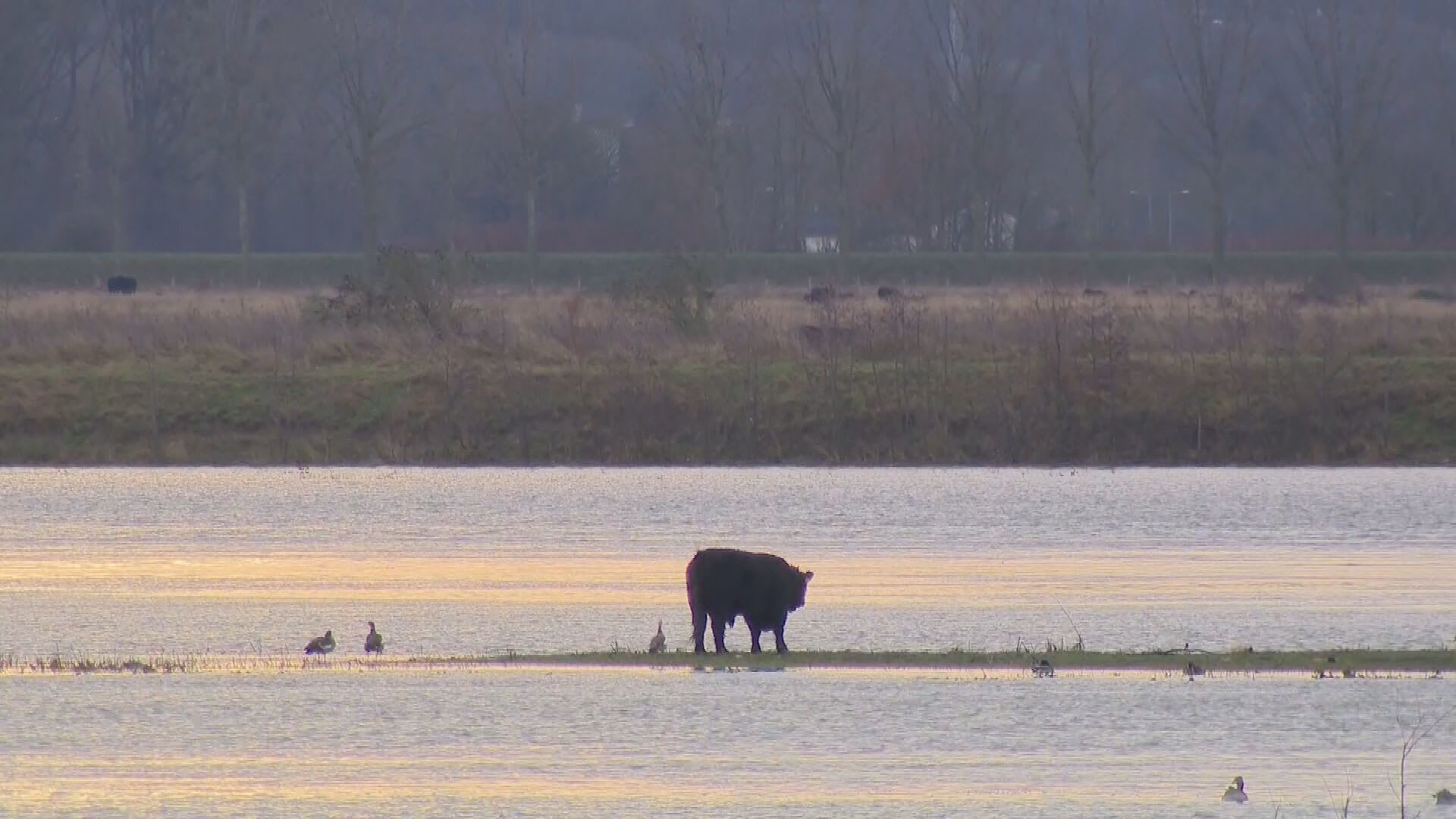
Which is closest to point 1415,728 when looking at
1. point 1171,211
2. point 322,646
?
point 322,646

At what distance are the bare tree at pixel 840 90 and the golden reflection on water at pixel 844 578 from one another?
48.0 metres

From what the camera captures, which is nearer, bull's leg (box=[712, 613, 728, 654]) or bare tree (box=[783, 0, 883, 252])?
bull's leg (box=[712, 613, 728, 654])

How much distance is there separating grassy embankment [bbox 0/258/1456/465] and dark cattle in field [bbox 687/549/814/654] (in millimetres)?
20615

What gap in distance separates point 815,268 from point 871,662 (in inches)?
2328

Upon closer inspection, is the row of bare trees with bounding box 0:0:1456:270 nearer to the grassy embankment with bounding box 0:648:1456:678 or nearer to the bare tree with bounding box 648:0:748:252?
the bare tree with bounding box 648:0:748:252

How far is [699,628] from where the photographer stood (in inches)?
669

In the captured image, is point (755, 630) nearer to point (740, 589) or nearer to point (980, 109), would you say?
point (740, 589)

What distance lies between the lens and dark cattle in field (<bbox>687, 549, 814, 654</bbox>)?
1673 cm

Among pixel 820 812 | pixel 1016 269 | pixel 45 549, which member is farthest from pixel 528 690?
pixel 1016 269

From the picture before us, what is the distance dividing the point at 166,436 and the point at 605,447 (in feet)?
25.4

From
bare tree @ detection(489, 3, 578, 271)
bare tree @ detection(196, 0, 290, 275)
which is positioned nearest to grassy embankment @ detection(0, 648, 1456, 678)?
bare tree @ detection(489, 3, 578, 271)

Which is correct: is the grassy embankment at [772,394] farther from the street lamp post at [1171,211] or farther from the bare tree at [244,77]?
the street lamp post at [1171,211]

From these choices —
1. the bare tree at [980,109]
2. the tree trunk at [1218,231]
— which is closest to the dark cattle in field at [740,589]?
the tree trunk at [1218,231]

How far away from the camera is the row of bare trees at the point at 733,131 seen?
79.2 metres
